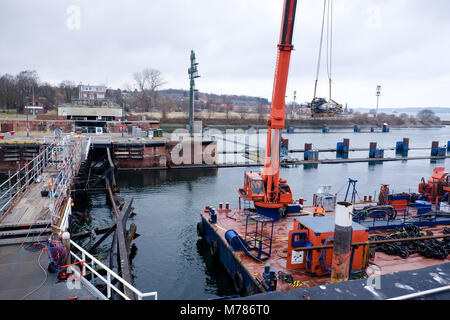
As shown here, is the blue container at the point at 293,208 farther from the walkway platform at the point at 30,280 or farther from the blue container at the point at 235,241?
the walkway platform at the point at 30,280

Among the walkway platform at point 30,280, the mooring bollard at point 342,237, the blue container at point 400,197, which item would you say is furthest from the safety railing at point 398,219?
the walkway platform at point 30,280

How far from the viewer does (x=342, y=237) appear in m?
6.48

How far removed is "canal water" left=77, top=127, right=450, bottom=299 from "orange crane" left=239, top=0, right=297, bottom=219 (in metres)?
4.38

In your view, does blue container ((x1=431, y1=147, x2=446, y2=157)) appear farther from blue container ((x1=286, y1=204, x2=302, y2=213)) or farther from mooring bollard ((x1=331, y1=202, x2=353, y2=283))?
mooring bollard ((x1=331, y1=202, x2=353, y2=283))

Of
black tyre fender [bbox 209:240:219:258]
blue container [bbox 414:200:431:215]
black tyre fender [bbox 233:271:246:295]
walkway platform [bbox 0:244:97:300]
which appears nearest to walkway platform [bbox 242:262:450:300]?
walkway platform [bbox 0:244:97:300]

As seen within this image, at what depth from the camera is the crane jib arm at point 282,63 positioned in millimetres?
16234

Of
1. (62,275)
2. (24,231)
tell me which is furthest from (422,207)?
(24,231)

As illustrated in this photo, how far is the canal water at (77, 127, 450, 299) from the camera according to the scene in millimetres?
16234

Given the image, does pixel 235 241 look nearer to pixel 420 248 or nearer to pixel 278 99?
pixel 278 99

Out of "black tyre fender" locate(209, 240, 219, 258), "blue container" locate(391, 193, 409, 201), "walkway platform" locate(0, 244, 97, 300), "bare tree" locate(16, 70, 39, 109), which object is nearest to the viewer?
"walkway platform" locate(0, 244, 97, 300)

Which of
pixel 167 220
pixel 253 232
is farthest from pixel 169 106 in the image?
pixel 253 232

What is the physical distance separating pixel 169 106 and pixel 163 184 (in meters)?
109

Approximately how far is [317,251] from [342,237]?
6.15m

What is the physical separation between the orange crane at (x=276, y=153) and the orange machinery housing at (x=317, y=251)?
559 cm
